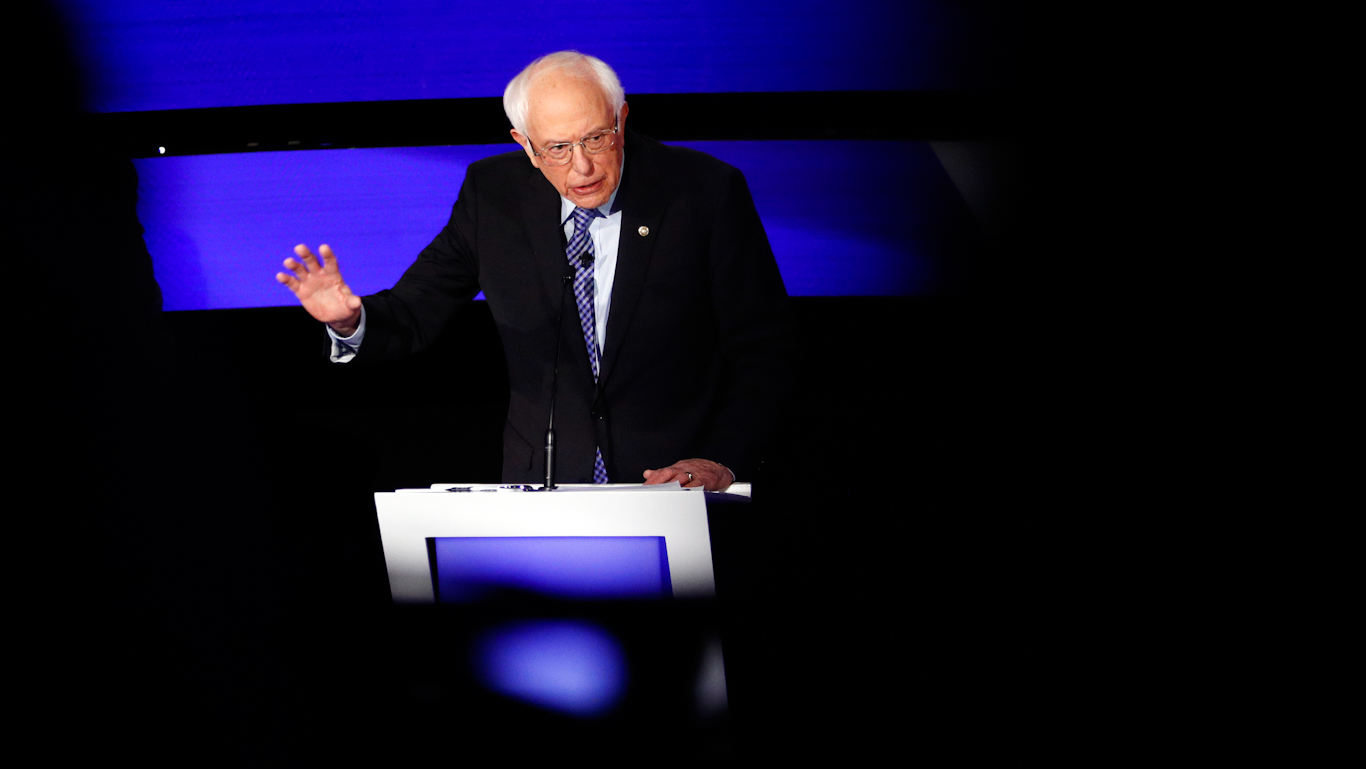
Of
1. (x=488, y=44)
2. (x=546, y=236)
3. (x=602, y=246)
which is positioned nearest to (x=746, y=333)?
(x=602, y=246)

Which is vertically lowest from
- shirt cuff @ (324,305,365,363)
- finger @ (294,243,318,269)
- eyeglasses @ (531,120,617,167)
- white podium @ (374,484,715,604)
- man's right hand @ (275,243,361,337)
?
white podium @ (374,484,715,604)

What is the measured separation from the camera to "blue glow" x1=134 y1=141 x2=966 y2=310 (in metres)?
2.54

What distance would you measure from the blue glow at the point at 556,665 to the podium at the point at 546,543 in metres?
0.05

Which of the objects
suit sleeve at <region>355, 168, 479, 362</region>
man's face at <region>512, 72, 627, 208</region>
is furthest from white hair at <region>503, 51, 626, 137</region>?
suit sleeve at <region>355, 168, 479, 362</region>

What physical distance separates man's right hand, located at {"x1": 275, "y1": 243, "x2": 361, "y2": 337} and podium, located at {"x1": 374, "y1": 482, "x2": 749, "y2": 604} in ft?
2.10

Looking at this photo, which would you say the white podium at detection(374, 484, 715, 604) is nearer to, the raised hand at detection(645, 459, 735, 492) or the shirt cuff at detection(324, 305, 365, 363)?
the raised hand at detection(645, 459, 735, 492)

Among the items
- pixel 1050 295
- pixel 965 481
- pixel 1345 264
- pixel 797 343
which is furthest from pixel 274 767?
pixel 1345 264

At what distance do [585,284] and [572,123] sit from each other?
0.33 meters

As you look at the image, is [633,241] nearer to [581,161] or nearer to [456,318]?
[581,161]

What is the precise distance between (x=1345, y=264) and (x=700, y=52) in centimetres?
178

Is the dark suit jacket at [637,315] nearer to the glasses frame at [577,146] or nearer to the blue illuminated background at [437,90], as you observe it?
the glasses frame at [577,146]

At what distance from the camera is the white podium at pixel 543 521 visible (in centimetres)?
97

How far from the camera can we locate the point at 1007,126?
7.93 ft

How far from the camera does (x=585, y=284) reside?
5.90 feet
